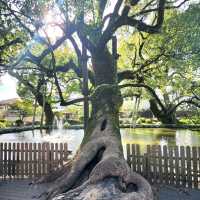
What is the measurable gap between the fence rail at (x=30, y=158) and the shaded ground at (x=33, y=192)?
0.88 m

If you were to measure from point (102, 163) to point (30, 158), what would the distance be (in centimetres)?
397

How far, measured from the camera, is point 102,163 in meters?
5.68

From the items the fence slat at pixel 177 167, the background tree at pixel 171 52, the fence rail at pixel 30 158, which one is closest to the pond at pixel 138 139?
the background tree at pixel 171 52

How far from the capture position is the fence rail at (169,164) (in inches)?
308

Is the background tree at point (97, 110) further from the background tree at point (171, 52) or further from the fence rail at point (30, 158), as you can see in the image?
the fence rail at point (30, 158)

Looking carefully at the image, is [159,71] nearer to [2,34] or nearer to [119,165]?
[2,34]

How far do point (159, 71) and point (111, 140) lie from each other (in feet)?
24.7

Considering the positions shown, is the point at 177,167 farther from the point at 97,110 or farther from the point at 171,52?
the point at 171,52

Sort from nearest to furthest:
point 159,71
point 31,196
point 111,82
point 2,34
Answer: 1. point 31,196
2. point 2,34
3. point 111,82
4. point 159,71

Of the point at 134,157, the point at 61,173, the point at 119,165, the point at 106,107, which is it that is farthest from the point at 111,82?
the point at 119,165

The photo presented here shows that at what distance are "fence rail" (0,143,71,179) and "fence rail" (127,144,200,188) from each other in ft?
6.51

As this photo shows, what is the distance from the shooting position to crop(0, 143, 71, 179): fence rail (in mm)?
8852

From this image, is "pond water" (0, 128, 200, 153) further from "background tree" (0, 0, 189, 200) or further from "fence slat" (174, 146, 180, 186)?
"fence slat" (174, 146, 180, 186)

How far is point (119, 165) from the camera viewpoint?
572cm
